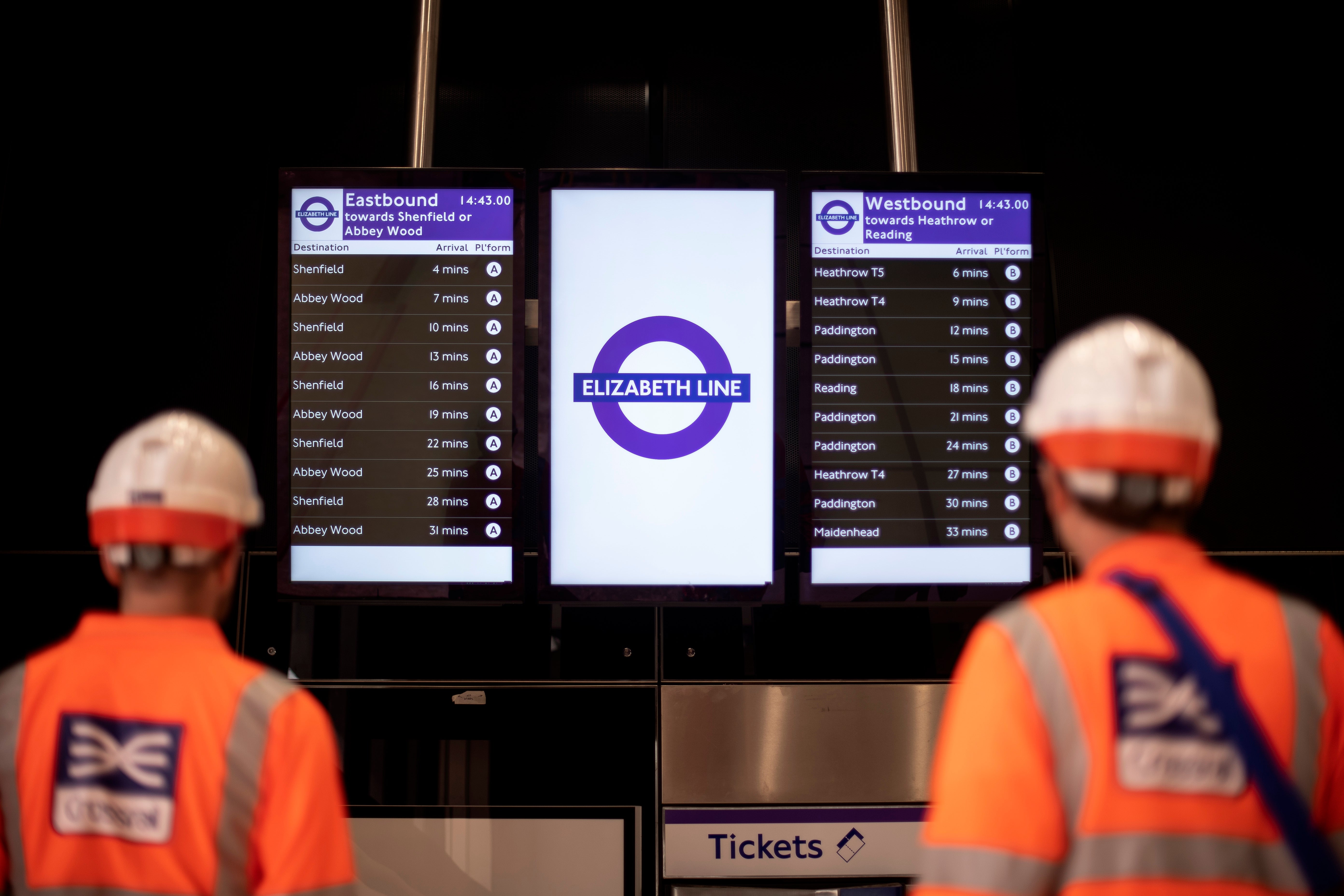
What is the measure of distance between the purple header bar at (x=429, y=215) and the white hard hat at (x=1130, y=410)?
5.67 feet

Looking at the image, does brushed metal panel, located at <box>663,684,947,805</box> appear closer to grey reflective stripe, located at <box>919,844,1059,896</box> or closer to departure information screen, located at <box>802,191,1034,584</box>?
departure information screen, located at <box>802,191,1034,584</box>

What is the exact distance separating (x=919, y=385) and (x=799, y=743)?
41.7 inches

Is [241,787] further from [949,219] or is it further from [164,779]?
[949,219]

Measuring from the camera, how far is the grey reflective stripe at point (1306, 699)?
4.07ft

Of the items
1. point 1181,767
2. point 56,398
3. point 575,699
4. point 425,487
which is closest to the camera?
point 1181,767

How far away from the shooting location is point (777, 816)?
2.76 metres

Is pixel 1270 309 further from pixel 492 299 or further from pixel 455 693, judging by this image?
pixel 455 693

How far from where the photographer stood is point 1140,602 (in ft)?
4.03

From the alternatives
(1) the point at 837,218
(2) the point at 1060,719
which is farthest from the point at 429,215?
(2) the point at 1060,719

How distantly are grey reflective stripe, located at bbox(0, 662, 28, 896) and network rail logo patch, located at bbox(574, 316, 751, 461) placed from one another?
1.52 meters

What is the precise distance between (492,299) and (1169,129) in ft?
7.28

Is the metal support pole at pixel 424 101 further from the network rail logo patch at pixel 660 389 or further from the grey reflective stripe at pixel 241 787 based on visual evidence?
the grey reflective stripe at pixel 241 787

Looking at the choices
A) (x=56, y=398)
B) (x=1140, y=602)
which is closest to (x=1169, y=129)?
(x=1140, y=602)

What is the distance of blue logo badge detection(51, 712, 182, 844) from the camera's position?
4.56 ft
